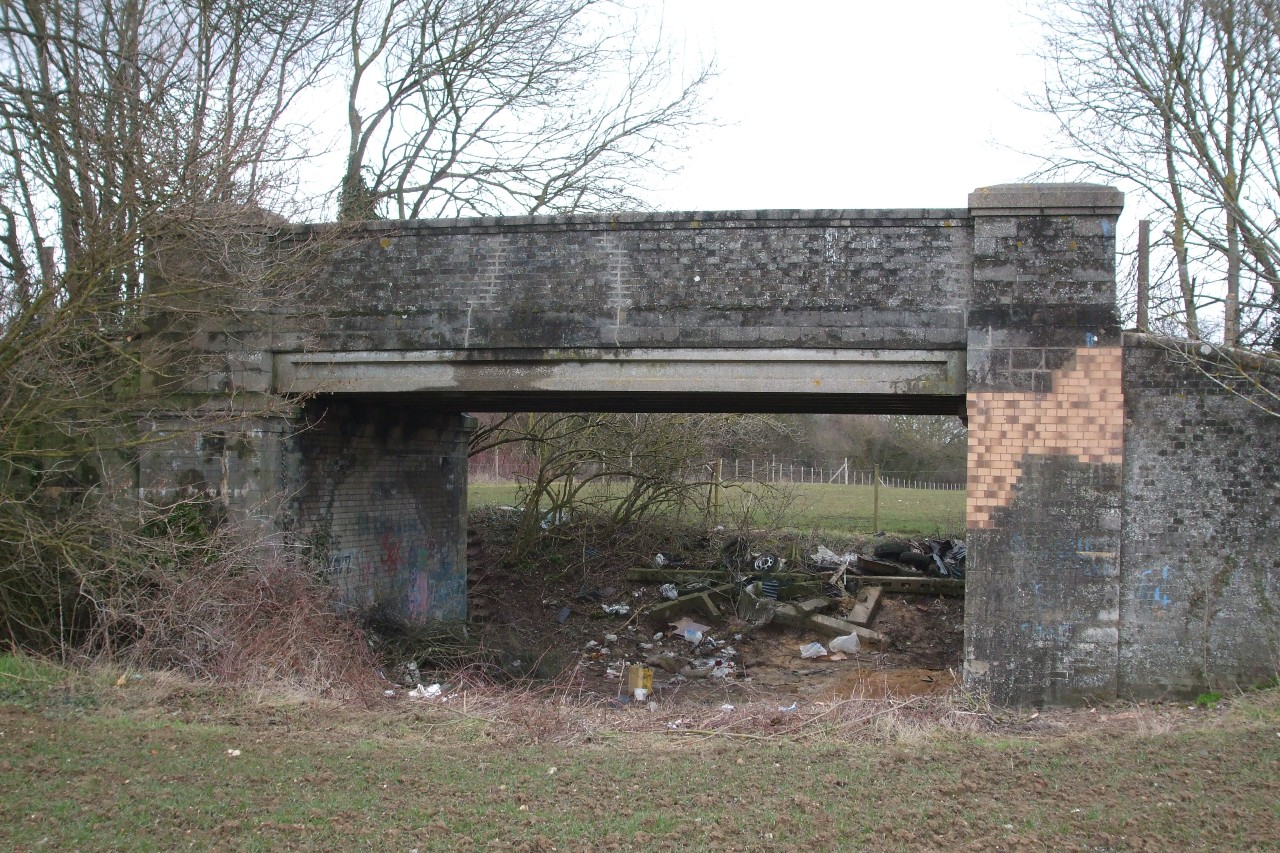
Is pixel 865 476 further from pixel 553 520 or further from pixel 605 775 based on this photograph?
pixel 605 775

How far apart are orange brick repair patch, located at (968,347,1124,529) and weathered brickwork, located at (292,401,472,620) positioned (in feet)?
21.2

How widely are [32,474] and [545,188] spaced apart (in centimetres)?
1003

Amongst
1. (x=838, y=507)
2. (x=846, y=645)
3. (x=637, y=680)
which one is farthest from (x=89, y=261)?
(x=838, y=507)

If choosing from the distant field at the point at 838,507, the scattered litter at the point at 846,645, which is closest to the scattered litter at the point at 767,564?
the distant field at the point at 838,507

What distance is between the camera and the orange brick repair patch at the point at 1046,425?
853cm

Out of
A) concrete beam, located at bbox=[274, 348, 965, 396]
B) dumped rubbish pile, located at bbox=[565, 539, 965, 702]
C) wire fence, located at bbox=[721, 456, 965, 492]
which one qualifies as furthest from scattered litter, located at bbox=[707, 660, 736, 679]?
wire fence, located at bbox=[721, 456, 965, 492]

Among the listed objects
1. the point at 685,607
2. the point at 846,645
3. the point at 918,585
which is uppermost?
the point at 918,585

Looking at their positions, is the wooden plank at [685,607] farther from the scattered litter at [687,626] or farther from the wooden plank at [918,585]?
the wooden plank at [918,585]

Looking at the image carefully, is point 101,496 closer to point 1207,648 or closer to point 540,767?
point 540,767

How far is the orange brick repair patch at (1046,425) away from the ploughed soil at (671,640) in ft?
7.19

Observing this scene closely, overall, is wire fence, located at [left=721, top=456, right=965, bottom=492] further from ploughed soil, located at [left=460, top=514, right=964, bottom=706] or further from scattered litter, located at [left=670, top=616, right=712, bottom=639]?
scattered litter, located at [left=670, top=616, right=712, bottom=639]

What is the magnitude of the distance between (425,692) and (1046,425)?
242 inches

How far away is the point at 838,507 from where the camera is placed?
2422cm

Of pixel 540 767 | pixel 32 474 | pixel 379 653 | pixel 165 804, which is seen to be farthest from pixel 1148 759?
pixel 32 474
